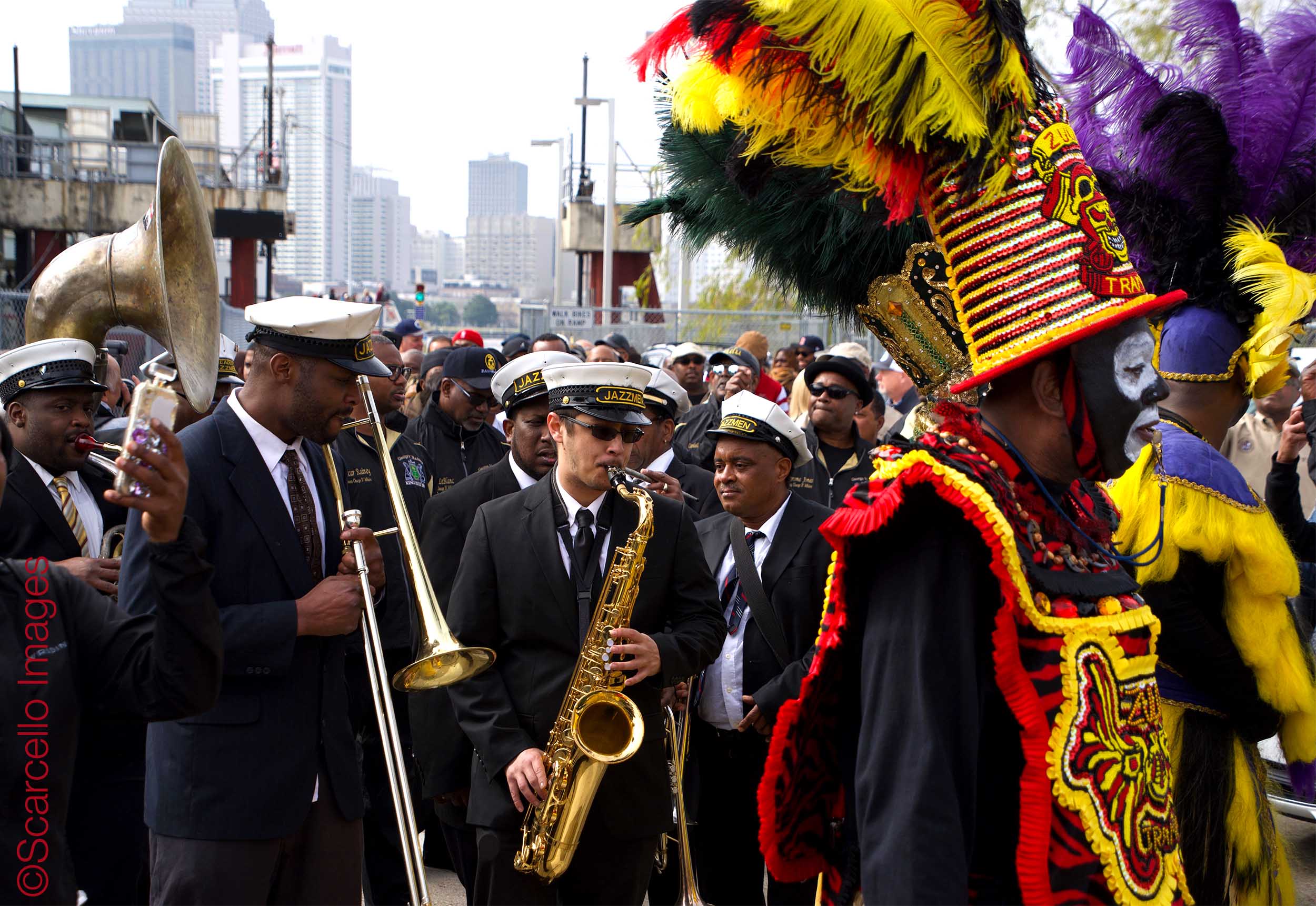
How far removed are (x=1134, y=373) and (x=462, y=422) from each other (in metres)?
5.60

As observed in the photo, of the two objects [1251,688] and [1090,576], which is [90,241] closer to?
[1090,576]

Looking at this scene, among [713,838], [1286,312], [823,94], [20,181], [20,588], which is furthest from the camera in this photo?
[20,181]

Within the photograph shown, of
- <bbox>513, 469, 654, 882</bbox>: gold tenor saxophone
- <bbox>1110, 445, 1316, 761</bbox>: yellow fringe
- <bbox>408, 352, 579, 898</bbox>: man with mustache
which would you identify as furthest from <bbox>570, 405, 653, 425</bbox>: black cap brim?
<bbox>1110, 445, 1316, 761</bbox>: yellow fringe

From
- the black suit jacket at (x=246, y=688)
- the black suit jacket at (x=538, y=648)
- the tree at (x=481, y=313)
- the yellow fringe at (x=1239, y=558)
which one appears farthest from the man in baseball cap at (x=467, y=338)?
the tree at (x=481, y=313)

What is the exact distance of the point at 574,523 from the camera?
434cm

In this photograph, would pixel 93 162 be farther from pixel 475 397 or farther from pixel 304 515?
pixel 304 515

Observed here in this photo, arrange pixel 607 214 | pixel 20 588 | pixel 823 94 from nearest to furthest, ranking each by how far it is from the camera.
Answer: pixel 823 94 < pixel 20 588 < pixel 607 214

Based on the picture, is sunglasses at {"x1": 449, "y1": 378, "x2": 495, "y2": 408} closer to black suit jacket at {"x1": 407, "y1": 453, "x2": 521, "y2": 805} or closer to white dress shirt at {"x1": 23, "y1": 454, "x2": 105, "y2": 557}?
black suit jacket at {"x1": 407, "y1": 453, "x2": 521, "y2": 805}

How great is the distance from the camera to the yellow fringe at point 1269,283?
3.49 m

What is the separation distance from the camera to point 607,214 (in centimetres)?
2609

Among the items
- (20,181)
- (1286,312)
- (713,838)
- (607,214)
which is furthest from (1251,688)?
(20,181)

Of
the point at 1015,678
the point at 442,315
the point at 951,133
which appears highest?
the point at 951,133

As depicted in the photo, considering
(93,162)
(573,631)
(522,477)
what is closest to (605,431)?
(573,631)

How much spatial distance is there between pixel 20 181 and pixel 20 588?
24.9m
